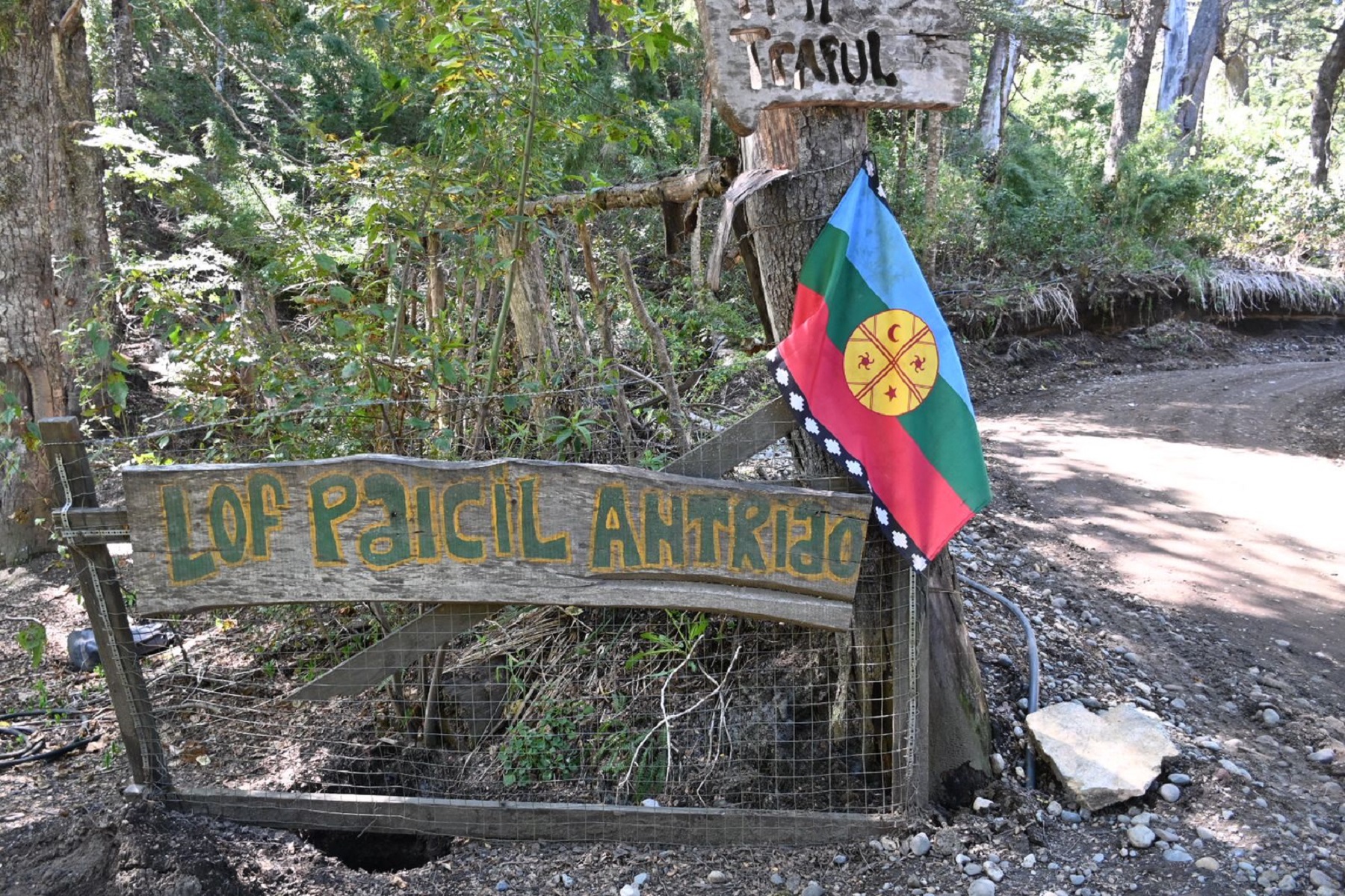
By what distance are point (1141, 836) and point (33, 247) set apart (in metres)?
7.46

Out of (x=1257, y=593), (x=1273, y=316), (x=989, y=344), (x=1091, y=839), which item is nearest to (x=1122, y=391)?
(x=989, y=344)

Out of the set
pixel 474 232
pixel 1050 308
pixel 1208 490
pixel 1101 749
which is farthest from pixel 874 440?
pixel 1050 308

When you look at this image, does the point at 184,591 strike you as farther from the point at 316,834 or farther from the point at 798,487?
the point at 798,487

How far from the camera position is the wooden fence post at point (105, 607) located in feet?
10.3

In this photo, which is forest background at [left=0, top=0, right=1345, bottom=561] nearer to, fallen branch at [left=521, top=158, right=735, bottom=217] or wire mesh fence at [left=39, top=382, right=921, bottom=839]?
fallen branch at [left=521, top=158, right=735, bottom=217]

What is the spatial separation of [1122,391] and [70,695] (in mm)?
11284

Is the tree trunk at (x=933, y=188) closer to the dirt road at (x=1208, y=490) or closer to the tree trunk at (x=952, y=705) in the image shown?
the dirt road at (x=1208, y=490)

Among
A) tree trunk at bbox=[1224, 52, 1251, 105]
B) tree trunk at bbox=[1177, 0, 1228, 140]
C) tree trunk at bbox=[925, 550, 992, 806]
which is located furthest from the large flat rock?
tree trunk at bbox=[1224, 52, 1251, 105]

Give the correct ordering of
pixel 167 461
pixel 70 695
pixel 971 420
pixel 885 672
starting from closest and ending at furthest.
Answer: pixel 971 420, pixel 885 672, pixel 167 461, pixel 70 695

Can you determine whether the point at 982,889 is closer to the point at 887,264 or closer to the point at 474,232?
the point at 887,264

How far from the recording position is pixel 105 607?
332cm

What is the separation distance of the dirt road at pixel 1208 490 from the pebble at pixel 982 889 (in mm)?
2574

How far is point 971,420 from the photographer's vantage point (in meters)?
3.08

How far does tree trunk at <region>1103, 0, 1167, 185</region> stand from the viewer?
15859 millimetres
